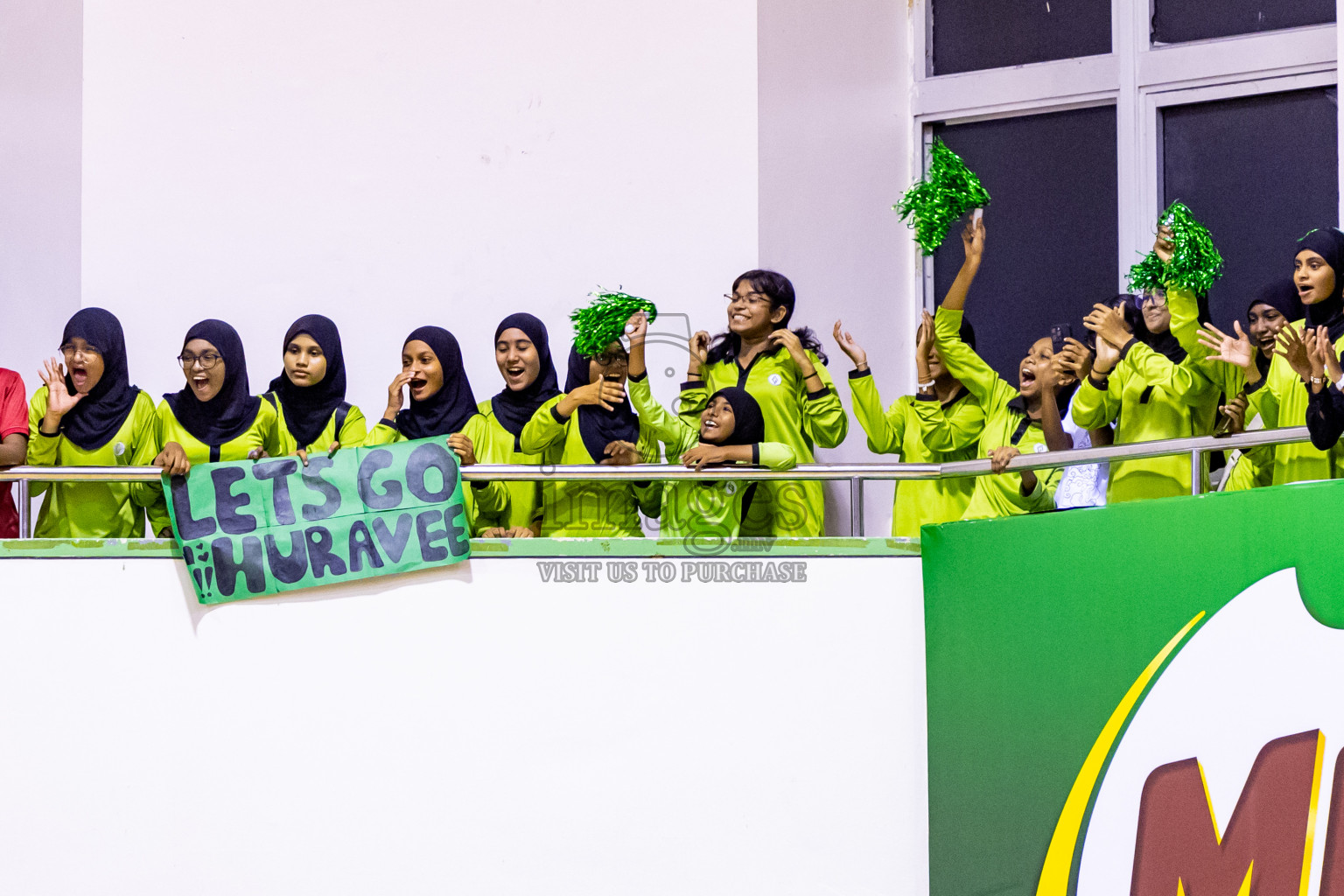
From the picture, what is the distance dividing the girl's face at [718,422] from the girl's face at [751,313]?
47cm

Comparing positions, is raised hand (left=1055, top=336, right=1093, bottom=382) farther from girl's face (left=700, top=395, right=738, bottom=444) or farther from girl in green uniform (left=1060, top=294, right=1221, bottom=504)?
girl's face (left=700, top=395, right=738, bottom=444)

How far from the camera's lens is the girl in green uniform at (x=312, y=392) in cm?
452

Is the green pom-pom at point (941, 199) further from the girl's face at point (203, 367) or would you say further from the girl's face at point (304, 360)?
the girl's face at point (203, 367)

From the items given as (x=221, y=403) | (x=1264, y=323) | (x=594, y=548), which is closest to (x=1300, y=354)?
(x=1264, y=323)

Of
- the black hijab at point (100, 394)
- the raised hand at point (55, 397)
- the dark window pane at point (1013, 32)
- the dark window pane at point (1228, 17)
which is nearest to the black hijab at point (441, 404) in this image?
the black hijab at point (100, 394)

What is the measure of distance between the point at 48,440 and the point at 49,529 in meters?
0.29

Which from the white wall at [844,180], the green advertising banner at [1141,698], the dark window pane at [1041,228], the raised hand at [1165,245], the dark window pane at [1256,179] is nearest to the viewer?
the green advertising banner at [1141,698]

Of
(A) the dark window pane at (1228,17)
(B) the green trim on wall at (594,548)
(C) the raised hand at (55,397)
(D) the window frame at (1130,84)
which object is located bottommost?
(B) the green trim on wall at (594,548)

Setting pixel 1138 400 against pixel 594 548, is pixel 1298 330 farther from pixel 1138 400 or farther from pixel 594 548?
pixel 594 548

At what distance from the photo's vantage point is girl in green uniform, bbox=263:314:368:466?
452cm

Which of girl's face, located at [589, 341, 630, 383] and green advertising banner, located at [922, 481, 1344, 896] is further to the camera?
girl's face, located at [589, 341, 630, 383]

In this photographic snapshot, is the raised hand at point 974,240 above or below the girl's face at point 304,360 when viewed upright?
above

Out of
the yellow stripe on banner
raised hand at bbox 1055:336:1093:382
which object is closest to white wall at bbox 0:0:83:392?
raised hand at bbox 1055:336:1093:382

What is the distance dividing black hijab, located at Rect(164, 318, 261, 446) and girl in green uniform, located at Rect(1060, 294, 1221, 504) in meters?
2.70
